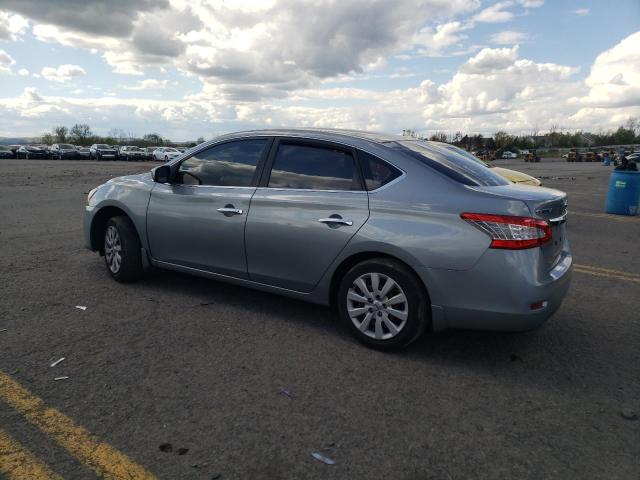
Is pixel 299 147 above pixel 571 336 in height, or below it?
above

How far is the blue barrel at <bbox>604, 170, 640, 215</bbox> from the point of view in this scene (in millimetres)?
12227

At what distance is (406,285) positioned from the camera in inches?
141

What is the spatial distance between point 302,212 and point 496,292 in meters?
1.59

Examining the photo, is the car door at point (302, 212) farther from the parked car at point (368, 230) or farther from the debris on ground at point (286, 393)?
the debris on ground at point (286, 393)

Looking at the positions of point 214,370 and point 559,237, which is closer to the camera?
point 214,370

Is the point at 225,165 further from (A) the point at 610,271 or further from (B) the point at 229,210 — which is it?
(A) the point at 610,271

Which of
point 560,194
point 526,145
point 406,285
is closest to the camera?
point 406,285

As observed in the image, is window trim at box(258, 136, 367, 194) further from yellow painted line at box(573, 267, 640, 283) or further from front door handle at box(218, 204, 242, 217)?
yellow painted line at box(573, 267, 640, 283)

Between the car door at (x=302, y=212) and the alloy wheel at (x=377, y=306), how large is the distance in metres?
0.33

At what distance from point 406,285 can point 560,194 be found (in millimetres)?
1436

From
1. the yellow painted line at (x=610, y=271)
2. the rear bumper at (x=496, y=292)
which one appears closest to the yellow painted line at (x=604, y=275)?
the yellow painted line at (x=610, y=271)

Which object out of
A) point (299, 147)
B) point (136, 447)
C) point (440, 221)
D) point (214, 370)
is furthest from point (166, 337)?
point (440, 221)

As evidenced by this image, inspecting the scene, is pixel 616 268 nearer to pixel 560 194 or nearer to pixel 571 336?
pixel 571 336

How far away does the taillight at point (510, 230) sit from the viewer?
10.8 ft
